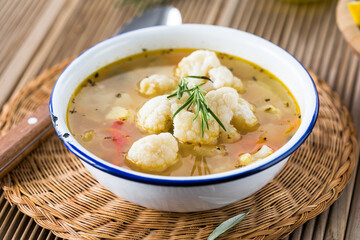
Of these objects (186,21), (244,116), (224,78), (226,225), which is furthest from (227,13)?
(226,225)

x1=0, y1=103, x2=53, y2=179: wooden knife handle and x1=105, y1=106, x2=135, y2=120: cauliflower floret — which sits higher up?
x1=105, y1=106, x2=135, y2=120: cauliflower floret

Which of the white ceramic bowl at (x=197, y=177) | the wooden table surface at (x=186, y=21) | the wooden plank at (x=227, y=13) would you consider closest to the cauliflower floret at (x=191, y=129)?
the white ceramic bowl at (x=197, y=177)

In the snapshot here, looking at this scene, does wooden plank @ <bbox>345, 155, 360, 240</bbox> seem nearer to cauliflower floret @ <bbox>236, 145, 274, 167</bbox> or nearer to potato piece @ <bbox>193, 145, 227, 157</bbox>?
cauliflower floret @ <bbox>236, 145, 274, 167</bbox>

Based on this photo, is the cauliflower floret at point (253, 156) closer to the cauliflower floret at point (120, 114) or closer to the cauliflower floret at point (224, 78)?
the cauliflower floret at point (224, 78)

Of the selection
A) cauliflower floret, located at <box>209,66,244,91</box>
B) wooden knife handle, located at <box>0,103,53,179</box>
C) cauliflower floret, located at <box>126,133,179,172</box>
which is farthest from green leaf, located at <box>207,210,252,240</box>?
wooden knife handle, located at <box>0,103,53,179</box>

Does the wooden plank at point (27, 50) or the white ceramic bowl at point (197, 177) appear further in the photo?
the wooden plank at point (27, 50)

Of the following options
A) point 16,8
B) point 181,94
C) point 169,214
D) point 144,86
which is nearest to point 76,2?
point 16,8

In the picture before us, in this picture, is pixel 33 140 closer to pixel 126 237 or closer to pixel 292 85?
pixel 126 237
